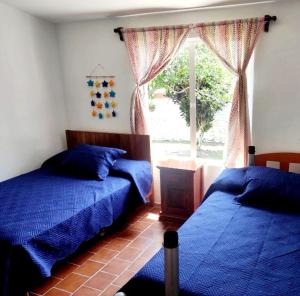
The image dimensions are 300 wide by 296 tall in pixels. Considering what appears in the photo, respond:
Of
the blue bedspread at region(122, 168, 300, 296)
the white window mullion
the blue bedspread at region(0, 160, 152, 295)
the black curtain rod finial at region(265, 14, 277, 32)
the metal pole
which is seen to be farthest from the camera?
the white window mullion

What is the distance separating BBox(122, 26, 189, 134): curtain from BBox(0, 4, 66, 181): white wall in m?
1.01

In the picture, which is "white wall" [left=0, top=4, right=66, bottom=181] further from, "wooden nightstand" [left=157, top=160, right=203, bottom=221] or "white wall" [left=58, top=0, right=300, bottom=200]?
"wooden nightstand" [left=157, top=160, right=203, bottom=221]

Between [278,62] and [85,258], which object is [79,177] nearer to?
[85,258]

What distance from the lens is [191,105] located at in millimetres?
3389

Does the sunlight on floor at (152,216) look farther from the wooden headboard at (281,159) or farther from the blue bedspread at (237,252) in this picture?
the wooden headboard at (281,159)

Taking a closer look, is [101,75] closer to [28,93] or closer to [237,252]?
[28,93]

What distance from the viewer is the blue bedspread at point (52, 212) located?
2.05 m

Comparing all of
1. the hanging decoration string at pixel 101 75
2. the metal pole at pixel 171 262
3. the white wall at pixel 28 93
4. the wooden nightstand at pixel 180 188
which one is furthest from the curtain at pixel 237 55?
the metal pole at pixel 171 262

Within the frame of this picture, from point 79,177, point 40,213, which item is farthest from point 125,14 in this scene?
point 40,213

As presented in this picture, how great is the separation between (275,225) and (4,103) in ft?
9.07

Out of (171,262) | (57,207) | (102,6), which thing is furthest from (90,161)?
(171,262)

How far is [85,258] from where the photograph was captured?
2693 mm

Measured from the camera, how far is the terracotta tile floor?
231cm

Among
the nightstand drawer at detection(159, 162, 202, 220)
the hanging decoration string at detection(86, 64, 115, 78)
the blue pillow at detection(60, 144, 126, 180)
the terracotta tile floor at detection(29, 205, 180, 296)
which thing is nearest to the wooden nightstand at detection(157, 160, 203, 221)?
the nightstand drawer at detection(159, 162, 202, 220)
